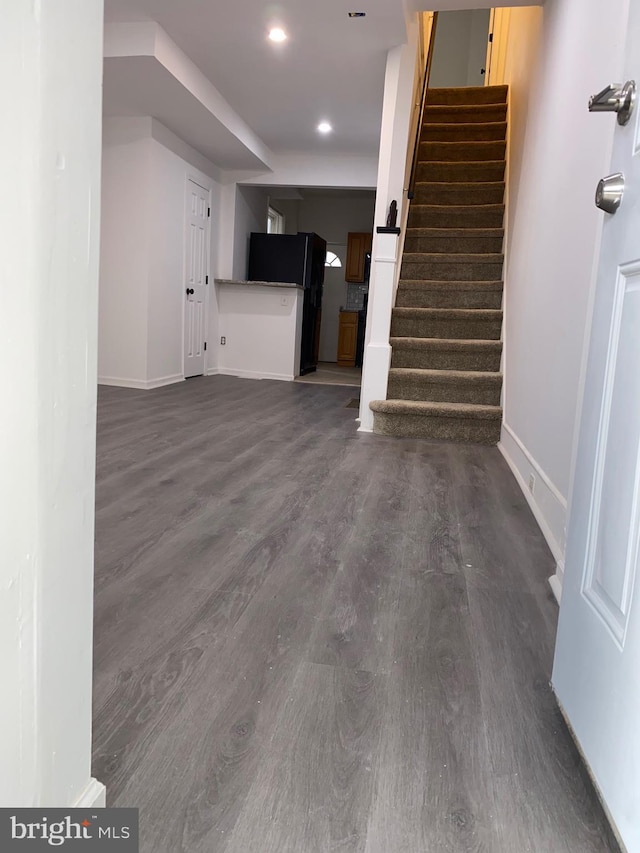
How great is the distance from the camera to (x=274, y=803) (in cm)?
92

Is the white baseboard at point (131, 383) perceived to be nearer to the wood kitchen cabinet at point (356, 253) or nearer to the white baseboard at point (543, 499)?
the white baseboard at point (543, 499)

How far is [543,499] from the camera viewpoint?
→ 2.28m

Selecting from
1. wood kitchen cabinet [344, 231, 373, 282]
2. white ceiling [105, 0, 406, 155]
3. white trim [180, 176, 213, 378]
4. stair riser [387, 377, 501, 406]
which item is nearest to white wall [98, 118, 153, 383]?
white ceiling [105, 0, 406, 155]

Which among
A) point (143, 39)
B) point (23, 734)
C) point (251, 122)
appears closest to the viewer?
point (23, 734)

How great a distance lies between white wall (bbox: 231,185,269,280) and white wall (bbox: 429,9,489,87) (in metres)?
3.33

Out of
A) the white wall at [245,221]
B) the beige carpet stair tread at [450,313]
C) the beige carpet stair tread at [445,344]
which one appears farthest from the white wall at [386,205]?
the white wall at [245,221]

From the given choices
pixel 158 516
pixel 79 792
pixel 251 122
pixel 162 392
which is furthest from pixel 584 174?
pixel 251 122

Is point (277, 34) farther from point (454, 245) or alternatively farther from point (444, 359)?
point (444, 359)

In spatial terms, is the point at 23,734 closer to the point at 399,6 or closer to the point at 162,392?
the point at 399,6

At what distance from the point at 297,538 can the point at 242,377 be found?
5099mm

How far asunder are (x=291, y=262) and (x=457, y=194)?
105 inches

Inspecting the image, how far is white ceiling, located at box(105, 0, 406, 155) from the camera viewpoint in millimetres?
3604

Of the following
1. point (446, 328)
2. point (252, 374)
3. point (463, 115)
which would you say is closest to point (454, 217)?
point (446, 328)

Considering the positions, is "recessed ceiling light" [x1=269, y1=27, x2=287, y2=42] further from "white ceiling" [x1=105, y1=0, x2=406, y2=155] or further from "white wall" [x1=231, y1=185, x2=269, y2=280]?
"white wall" [x1=231, y1=185, x2=269, y2=280]
